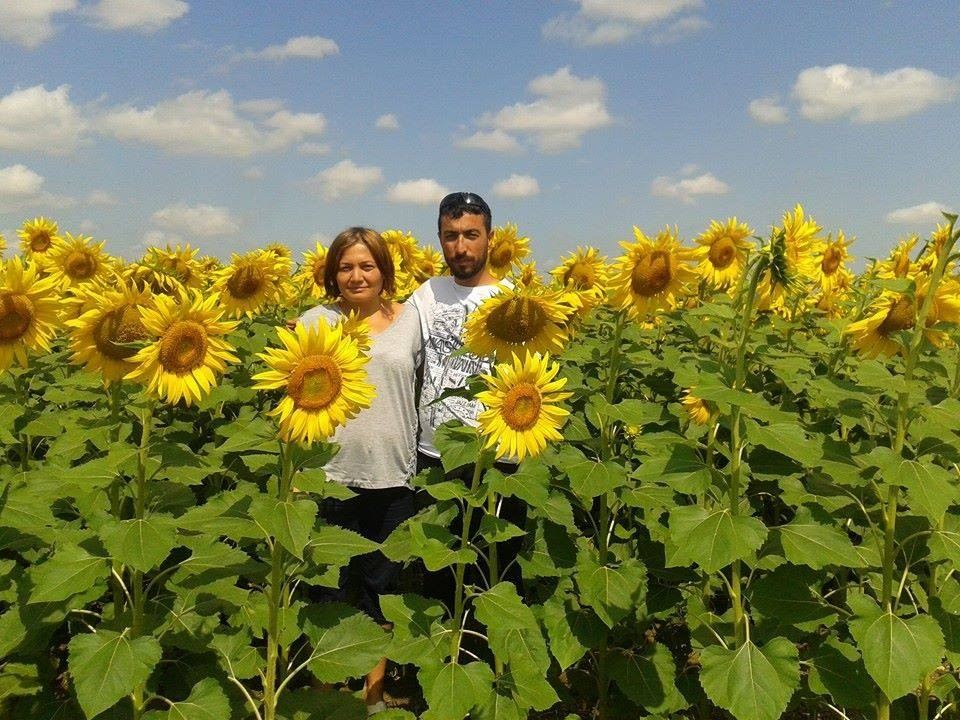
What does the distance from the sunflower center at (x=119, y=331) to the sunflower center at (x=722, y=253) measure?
3.33 m

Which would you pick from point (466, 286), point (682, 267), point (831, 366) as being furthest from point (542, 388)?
point (831, 366)

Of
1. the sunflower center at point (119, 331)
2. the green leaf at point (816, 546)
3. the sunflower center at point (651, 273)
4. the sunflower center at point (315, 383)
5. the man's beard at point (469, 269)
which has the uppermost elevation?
the man's beard at point (469, 269)

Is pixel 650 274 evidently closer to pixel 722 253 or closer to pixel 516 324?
pixel 516 324

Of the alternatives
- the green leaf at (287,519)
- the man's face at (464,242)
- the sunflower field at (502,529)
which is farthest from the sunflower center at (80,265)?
the green leaf at (287,519)

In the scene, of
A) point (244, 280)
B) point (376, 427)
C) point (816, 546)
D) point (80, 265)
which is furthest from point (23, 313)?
point (80, 265)

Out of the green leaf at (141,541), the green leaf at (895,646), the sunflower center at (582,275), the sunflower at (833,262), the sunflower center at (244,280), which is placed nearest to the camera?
the green leaf at (141,541)

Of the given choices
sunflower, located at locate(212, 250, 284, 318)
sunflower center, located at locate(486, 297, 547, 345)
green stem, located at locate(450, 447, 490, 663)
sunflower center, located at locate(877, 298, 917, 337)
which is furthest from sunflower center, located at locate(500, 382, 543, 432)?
sunflower, located at locate(212, 250, 284, 318)

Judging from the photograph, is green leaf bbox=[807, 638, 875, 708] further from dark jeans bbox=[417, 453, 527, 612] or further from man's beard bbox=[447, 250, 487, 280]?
man's beard bbox=[447, 250, 487, 280]

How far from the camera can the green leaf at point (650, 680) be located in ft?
11.1

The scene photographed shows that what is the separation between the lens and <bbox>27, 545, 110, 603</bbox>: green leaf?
2.53 meters

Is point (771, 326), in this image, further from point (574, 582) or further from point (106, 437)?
point (106, 437)

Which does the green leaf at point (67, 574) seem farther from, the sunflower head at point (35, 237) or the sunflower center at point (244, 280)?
the sunflower head at point (35, 237)

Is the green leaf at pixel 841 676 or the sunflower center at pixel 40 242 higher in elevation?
the sunflower center at pixel 40 242

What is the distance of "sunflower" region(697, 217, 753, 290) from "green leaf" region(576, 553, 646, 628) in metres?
2.02
